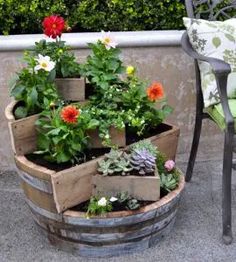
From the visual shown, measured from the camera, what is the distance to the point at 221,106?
2.37m

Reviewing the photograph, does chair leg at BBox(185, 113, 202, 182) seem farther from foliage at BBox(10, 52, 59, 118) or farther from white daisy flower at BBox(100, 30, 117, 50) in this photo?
foliage at BBox(10, 52, 59, 118)

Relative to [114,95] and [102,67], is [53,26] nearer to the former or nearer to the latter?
[102,67]

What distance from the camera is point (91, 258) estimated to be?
238 cm

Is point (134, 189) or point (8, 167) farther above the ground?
point (134, 189)

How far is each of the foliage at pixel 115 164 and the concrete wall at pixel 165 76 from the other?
0.86m

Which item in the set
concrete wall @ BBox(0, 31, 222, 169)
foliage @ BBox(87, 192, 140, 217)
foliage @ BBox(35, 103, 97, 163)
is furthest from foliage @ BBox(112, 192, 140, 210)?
concrete wall @ BBox(0, 31, 222, 169)

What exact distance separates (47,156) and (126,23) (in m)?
1.24

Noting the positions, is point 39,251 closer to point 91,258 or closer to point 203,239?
point 91,258

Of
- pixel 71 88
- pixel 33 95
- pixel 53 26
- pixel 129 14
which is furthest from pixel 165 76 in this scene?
pixel 33 95

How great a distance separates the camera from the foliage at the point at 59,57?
249cm

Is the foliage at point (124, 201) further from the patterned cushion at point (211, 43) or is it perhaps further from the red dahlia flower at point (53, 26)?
the red dahlia flower at point (53, 26)

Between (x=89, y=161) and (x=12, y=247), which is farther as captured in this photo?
(x=12, y=247)

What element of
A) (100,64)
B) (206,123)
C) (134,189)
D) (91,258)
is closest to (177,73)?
(206,123)

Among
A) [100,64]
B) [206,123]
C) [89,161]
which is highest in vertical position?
[100,64]
